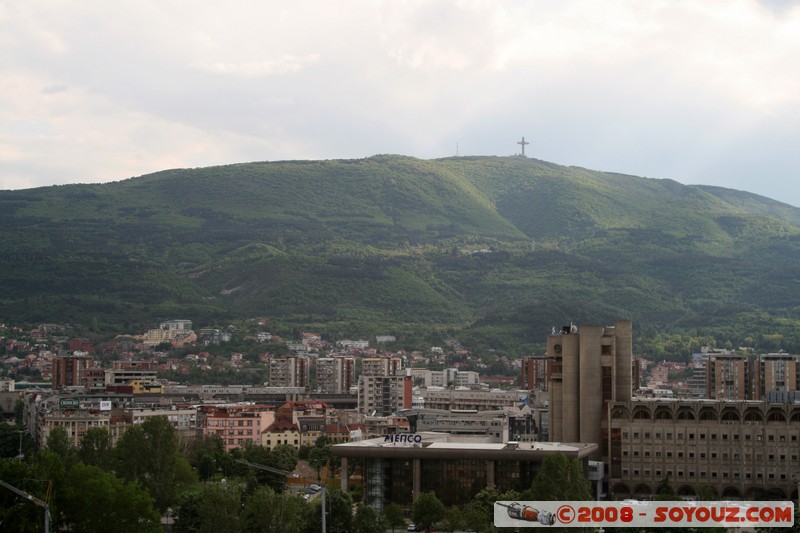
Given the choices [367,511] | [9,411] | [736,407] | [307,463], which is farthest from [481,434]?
[9,411]

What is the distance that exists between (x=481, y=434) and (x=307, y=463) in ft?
46.7

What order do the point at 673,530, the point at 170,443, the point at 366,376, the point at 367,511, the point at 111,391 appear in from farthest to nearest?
the point at 366,376
the point at 111,391
the point at 170,443
the point at 367,511
the point at 673,530

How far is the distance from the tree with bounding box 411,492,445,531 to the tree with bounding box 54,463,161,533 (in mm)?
18373

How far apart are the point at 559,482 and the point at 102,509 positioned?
2251cm

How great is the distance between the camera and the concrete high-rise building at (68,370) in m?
176

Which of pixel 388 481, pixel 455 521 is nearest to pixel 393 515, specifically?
pixel 455 521

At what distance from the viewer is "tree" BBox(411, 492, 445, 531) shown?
7925 cm

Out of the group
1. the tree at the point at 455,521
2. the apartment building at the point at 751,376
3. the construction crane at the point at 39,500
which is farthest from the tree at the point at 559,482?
the apartment building at the point at 751,376

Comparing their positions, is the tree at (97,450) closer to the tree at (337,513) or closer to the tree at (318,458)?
the tree at (337,513)

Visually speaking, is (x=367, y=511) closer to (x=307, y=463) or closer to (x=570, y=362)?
(x=570, y=362)

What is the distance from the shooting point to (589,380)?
326ft

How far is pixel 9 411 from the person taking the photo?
530 feet

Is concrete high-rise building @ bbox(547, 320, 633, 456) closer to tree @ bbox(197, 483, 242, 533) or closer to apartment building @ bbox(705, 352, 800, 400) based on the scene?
tree @ bbox(197, 483, 242, 533)

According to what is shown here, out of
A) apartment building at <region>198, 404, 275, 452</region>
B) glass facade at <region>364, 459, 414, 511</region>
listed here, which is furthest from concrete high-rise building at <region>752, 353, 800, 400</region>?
glass facade at <region>364, 459, 414, 511</region>
